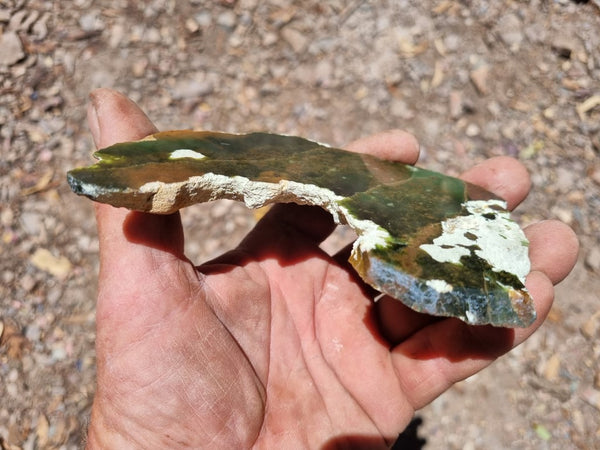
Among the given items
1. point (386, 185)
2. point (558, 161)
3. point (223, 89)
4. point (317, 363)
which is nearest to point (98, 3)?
point (223, 89)

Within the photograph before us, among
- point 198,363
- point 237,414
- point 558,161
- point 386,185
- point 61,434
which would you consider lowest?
point 61,434

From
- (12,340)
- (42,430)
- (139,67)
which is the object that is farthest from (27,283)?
(139,67)

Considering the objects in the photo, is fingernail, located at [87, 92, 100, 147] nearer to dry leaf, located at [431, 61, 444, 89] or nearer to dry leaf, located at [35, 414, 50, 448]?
dry leaf, located at [35, 414, 50, 448]

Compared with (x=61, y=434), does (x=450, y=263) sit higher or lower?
higher

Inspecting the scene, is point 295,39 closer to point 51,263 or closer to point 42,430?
point 51,263

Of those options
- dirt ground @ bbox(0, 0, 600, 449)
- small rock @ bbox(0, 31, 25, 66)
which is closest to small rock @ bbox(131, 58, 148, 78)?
dirt ground @ bbox(0, 0, 600, 449)

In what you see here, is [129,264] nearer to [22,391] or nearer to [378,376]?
[378,376]
